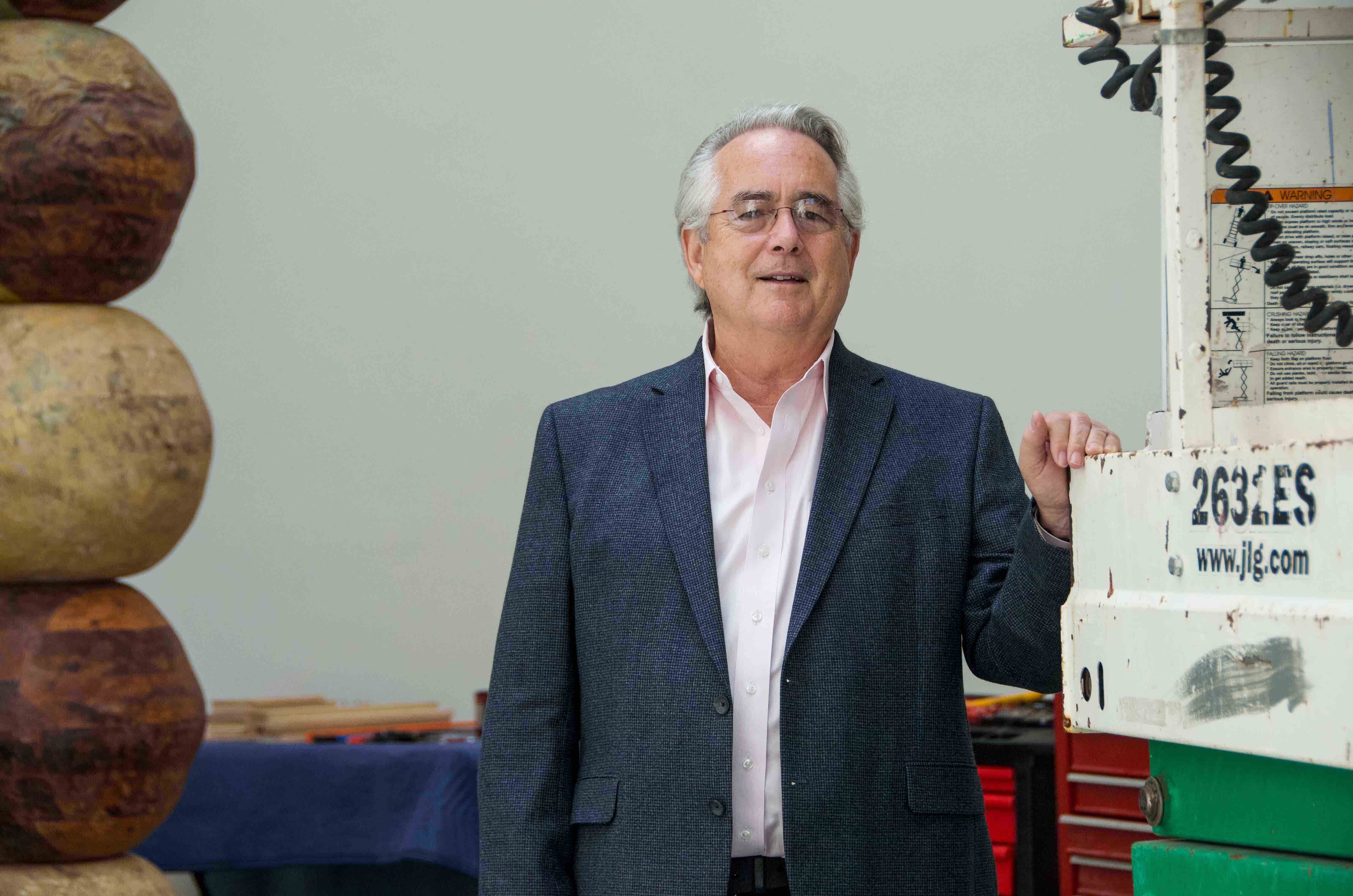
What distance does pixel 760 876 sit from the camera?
156 cm

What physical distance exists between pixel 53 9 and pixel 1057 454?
1.23 meters

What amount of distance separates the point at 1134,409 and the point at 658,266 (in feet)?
4.75

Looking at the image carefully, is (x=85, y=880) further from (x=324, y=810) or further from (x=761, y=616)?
(x=324, y=810)

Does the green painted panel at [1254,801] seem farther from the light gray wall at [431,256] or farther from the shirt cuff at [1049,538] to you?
the light gray wall at [431,256]

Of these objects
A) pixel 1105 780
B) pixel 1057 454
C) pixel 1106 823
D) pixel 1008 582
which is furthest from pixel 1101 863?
pixel 1057 454

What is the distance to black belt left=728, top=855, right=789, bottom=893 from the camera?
1562 millimetres

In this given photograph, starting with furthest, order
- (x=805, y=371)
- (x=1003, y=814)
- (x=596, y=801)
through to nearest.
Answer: (x=1003, y=814) → (x=805, y=371) → (x=596, y=801)

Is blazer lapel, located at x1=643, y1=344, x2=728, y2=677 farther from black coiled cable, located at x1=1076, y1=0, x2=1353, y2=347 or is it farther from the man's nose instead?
black coiled cable, located at x1=1076, y1=0, x2=1353, y2=347

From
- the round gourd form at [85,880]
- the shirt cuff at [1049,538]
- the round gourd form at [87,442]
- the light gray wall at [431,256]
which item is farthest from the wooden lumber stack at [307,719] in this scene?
the shirt cuff at [1049,538]

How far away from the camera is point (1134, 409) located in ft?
12.5

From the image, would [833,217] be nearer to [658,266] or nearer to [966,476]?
[966,476]

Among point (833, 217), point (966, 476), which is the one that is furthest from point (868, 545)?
point (833, 217)

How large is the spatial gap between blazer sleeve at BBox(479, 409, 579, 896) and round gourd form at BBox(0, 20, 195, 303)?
0.57 m

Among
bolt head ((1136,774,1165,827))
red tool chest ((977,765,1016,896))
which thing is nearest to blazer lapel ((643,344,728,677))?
bolt head ((1136,774,1165,827))
